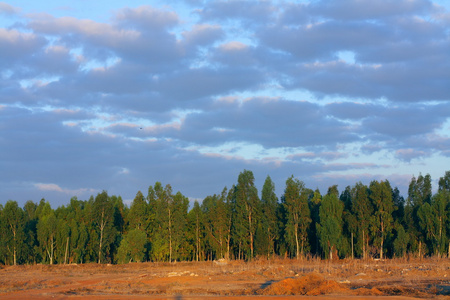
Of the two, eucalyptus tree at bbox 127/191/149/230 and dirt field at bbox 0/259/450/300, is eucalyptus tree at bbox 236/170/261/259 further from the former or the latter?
dirt field at bbox 0/259/450/300

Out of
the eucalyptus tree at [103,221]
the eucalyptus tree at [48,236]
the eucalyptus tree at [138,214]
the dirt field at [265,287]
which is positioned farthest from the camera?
the eucalyptus tree at [138,214]

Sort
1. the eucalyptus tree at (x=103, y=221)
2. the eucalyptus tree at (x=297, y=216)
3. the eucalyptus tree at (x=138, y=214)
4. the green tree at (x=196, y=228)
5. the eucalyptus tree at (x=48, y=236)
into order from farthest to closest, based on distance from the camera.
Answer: the green tree at (x=196, y=228), the eucalyptus tree at (x=138, y=214), the eucalyptus tree at (x=103, y=221), the eucalyptus tree at (x=48, y=236), the eucalyptus tree at (x=297, y=216)

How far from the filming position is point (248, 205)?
2783 inches

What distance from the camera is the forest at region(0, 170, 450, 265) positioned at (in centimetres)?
6309

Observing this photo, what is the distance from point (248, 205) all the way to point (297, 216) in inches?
312

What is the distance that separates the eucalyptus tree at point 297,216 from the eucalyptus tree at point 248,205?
496cm

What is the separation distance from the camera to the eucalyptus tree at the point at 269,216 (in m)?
68.4

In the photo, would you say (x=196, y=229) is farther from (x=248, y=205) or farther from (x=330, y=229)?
(x=330, y=229)

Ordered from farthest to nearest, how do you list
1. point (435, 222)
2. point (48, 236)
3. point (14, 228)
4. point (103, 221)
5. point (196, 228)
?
point (196, 228)
point (103, 221)
point (14, 228)
point (48, 236)
point (435, 222)

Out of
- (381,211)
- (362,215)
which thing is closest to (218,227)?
(362,215)

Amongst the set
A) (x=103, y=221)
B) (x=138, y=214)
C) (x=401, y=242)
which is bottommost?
(x=401, y=242)

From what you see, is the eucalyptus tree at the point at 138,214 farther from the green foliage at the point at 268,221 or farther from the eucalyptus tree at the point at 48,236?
the green foliage at the point at 268,221

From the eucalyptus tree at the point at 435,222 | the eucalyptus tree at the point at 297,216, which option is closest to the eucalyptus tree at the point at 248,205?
the eucalyptus tree at the point at 297,216

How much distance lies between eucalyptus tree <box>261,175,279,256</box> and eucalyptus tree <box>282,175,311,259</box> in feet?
8.99
